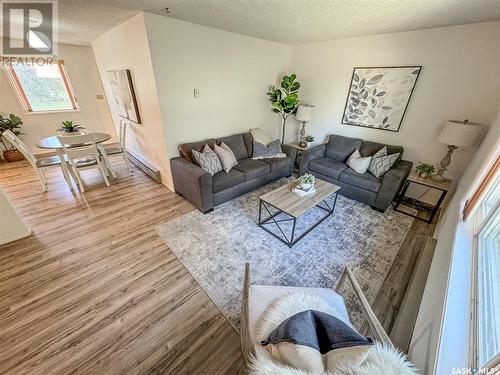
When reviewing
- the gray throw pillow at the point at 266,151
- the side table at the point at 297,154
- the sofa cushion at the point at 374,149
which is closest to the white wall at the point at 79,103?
the gray throw pillow at the point at 266,151

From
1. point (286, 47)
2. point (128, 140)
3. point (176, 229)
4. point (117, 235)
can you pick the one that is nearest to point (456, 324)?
point (176, 229)

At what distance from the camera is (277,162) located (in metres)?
3.38

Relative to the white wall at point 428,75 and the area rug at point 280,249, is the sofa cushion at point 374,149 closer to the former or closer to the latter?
the white wall at point 428,75

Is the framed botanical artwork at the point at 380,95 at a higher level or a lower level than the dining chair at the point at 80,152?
higher

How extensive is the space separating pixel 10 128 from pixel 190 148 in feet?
13.7

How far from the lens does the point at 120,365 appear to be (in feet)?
4.14

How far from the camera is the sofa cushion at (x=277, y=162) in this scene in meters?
3.33

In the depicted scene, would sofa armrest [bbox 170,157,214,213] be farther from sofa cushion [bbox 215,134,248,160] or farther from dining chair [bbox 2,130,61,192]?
dining chair [bbox 2,130,61,192]

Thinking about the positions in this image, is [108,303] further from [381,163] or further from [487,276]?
[381,163]

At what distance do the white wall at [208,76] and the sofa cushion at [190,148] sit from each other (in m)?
0.13

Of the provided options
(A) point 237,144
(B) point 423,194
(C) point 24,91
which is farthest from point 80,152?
(B) point 423,194

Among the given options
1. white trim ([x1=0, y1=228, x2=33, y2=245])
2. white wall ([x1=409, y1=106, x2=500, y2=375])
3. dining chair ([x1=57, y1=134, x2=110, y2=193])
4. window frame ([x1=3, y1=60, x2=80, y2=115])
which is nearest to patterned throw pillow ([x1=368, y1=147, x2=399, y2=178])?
white wall ([x1=409, y1=106, x2=500, y2=375])

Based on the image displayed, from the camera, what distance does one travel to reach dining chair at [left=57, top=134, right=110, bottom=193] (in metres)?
2.83

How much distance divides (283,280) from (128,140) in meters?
4.01
